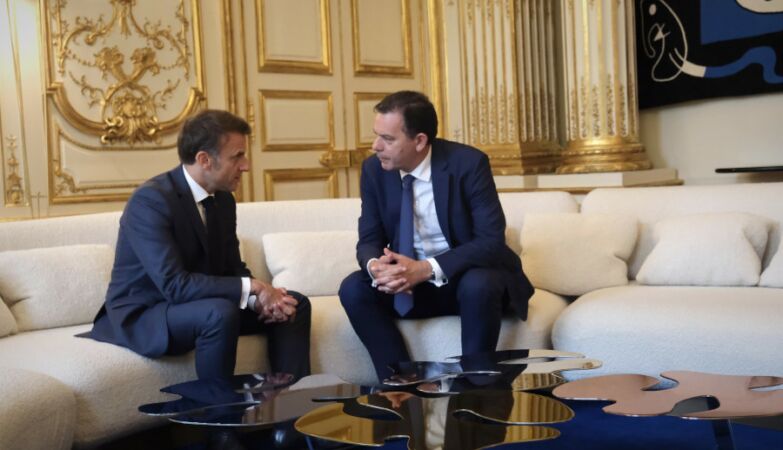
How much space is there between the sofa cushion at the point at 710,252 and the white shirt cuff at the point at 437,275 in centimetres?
79

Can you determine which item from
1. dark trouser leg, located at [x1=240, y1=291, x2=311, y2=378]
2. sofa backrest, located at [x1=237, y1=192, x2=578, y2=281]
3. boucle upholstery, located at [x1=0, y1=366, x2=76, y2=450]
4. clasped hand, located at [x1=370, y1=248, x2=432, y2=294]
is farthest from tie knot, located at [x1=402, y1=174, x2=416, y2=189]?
boucle upholstery, located at [x1=0, y1=366, x2=76, y2=450]

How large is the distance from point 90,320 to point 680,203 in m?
2.10

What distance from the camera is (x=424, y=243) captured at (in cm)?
301

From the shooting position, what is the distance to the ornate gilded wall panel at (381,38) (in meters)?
5.96

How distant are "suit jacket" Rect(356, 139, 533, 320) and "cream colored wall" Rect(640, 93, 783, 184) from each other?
2.28 m

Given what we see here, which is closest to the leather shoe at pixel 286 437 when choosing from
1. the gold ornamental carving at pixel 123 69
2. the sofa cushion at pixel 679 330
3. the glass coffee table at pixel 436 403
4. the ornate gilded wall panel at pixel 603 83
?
the glass coffee table at pixel 436 403

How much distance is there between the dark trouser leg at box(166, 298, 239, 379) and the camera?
2.51 meters

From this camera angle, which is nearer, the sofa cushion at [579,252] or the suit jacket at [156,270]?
the suit jacket at [156,270]

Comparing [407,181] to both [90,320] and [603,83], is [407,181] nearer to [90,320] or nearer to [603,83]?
[90,320]

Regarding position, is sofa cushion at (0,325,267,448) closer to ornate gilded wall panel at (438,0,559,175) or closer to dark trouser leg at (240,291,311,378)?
dark trouser leg at (240,291,311,378)

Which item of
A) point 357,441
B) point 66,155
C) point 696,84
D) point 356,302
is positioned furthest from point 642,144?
point 357,441

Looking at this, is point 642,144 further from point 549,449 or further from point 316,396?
point 316,396

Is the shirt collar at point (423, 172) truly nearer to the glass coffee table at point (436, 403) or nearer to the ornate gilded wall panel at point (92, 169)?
the glass coffee table at point (436, 403)

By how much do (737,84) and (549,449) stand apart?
2809 mm
